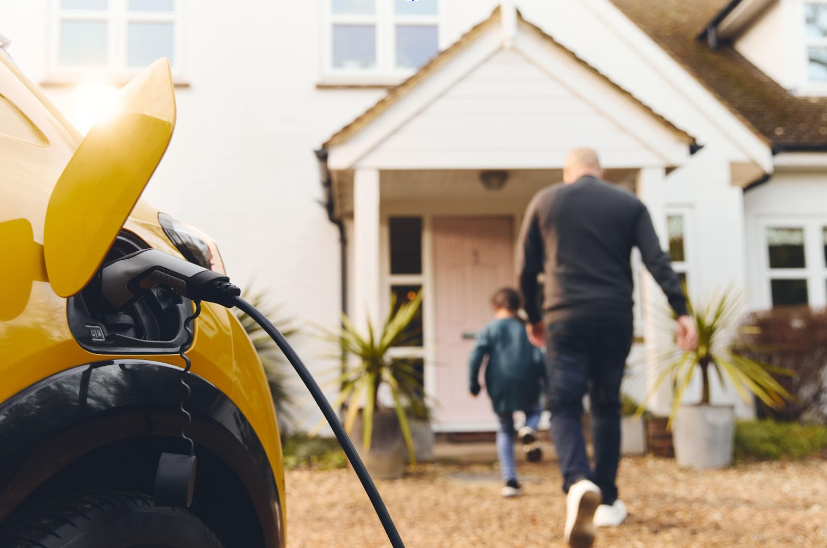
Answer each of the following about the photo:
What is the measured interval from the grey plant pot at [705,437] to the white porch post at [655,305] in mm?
454

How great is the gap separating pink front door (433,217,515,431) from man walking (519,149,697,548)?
405 cm

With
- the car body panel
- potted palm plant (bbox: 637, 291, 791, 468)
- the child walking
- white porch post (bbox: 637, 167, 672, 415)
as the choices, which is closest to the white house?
white porch post (bbox: 637, 167, 672, 415)

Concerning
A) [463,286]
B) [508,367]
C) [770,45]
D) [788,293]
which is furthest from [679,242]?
[508,367]

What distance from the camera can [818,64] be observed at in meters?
9.22

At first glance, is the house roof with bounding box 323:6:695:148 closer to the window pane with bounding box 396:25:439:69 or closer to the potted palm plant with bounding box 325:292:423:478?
the potted palm plant with bounding box 325:292:423:478

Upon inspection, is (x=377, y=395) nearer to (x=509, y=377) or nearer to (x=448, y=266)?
(x=509, y=377)

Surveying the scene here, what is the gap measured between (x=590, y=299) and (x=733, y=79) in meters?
7.44

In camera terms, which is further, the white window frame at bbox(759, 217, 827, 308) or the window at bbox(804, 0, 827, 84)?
the window at bbox(804, 0, 827, 84)

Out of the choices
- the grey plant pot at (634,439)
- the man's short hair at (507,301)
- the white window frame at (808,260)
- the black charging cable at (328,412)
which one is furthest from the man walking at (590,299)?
the white window frame at (808,260)

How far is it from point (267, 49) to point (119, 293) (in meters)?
7.21

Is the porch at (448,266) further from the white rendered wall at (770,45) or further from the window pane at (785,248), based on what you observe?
the white rendered wall at (770,45)

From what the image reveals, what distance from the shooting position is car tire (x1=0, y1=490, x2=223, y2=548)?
949mm

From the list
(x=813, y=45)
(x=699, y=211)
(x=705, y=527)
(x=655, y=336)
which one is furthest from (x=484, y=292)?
(x=813, y=45)

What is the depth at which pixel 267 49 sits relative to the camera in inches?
305
